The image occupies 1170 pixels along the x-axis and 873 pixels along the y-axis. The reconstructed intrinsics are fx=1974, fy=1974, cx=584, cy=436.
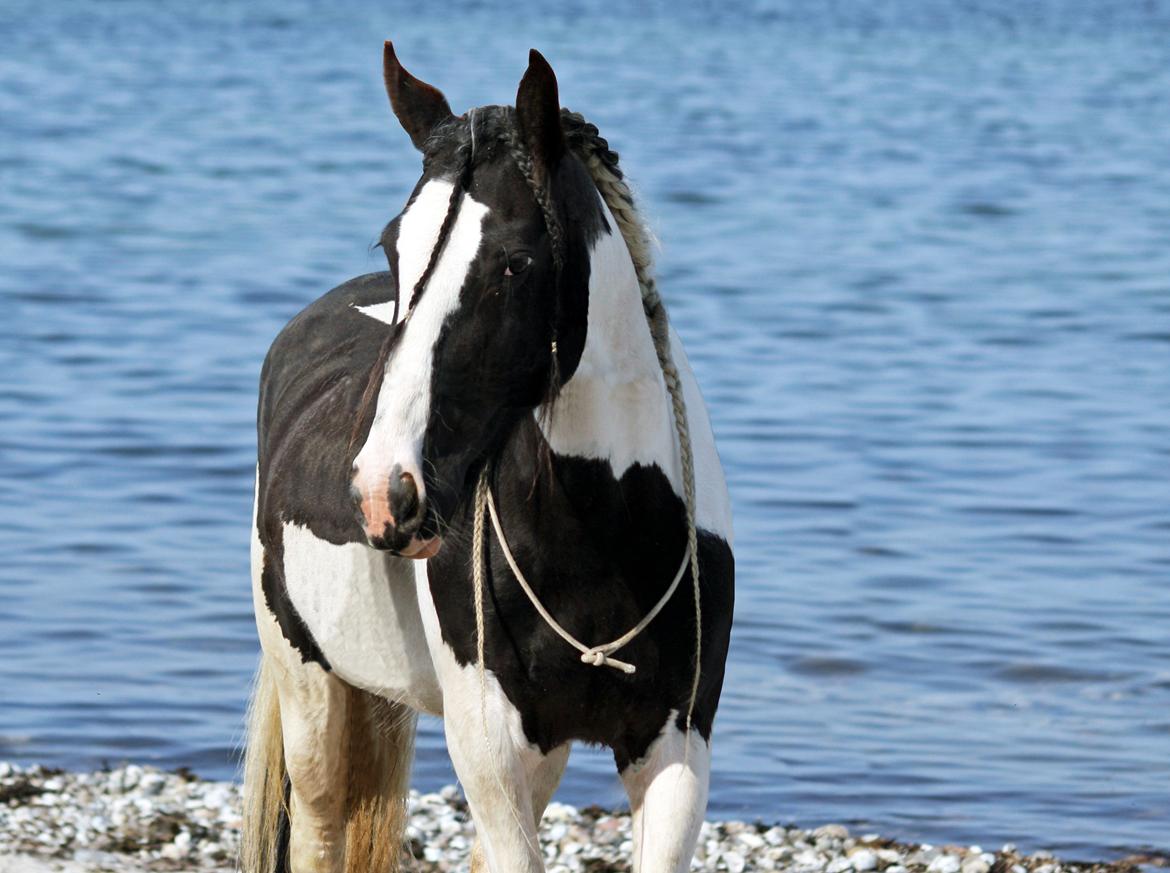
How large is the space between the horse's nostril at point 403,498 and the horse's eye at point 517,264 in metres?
0.35

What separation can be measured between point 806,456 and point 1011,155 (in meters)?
16.0

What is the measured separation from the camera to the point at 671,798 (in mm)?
3344

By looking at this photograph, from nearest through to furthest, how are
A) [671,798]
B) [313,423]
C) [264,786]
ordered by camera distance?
[671,798]
[313,423]
[264,786]

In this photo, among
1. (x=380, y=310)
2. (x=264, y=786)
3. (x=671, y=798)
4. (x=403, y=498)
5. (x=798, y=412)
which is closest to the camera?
(x=403, y=498)

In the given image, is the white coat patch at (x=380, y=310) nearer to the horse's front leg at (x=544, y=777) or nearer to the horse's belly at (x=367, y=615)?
the horse's belly at (x=367, y=615)

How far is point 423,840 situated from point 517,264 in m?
3.02

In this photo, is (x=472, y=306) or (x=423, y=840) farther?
(x=423, y=840)

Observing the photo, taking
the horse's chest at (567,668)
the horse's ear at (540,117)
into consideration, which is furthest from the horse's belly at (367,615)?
the horse's ear at (540,117)

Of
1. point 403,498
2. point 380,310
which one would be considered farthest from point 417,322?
point 380,310

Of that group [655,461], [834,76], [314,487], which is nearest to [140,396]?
[314,487]

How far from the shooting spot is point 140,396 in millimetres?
11930

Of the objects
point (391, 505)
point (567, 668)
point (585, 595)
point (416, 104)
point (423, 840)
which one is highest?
point (416, 104)

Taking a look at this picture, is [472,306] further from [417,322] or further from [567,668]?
[567,668]

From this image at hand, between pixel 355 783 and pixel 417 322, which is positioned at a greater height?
pixel 417 322
